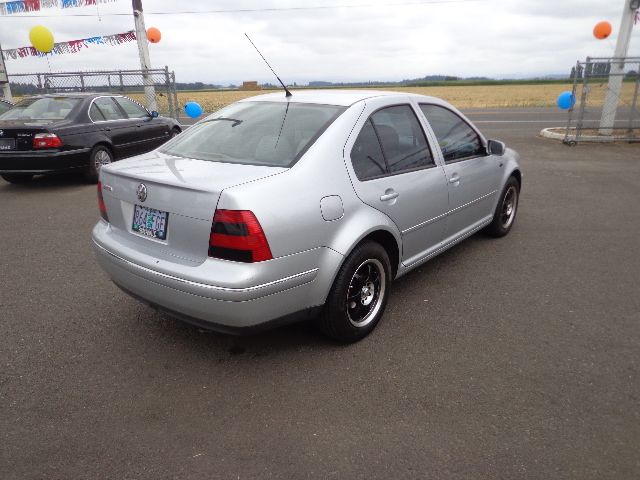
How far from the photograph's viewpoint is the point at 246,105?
12.4ft

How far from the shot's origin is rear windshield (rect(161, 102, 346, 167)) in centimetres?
298

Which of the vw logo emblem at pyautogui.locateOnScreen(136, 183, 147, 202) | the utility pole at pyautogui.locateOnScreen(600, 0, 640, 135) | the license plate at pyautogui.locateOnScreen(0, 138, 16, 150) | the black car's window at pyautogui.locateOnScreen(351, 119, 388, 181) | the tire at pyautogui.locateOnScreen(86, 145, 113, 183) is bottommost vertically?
the tire at pyautogui.locateOnScreen(86, 145, 113, 183)

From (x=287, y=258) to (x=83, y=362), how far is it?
5.07ft

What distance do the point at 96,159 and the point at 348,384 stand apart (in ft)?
22.9

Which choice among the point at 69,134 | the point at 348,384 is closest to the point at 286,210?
the point at 348,384

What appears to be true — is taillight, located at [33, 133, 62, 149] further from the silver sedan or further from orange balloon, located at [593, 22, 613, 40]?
orange balloon, located at [593, 22, 613, 40]

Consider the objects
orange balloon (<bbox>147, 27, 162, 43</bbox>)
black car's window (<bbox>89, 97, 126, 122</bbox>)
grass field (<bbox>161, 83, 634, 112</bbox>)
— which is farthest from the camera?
grass field (<bbox>161, 83, 634, 112</bbox>)

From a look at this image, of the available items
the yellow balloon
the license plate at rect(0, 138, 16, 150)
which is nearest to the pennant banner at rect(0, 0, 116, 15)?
the yellow balloon

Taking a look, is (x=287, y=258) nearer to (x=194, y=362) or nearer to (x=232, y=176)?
(x=232, y=176)

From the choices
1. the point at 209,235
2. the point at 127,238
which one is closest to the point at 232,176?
the point at 209,235

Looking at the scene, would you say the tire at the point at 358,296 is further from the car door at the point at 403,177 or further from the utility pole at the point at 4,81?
the utility pole at the point at 4,81

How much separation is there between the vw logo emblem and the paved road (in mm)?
1040

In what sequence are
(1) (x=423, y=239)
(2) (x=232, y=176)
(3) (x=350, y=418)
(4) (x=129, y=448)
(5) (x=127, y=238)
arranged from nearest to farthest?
1. (4) (x=129, y=448)
2. (3) (x=350, y=418)
3. (2) (x=232, y=176)
4. (5) (x=127, y=238)
5. (1) (x=423, y=239)

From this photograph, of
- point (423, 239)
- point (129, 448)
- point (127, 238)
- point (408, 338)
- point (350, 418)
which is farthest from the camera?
point (423, 239)
